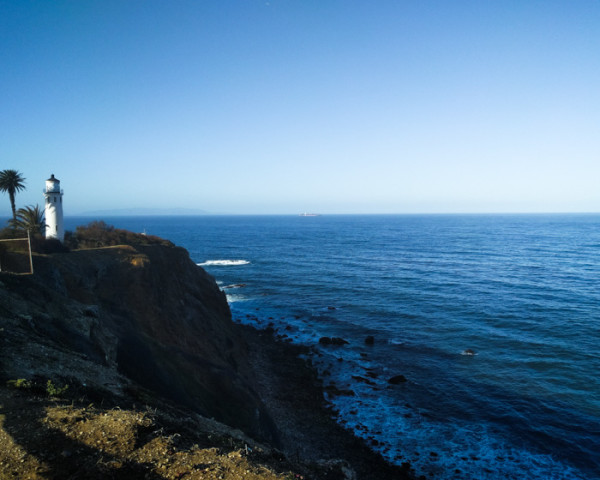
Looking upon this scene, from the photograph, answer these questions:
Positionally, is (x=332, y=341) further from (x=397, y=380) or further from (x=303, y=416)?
(x=303, y=416)

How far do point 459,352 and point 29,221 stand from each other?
50776 millimetres

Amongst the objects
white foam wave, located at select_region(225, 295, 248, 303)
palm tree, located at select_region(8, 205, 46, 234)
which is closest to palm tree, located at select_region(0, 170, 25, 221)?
palm tree, located at select_region(8, 205, 46, 234)

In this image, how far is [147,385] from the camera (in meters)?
22.0

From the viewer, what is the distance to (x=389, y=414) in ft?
92.7

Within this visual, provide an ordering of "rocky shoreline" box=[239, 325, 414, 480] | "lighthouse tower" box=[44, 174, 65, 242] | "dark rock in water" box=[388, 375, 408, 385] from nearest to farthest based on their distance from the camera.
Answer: "rocky shoreline" box=[239, 325, 414, 480] → "dark rock in water" box=[388, 375, 408, 385] → "lighthouse tower" box=[44, 174, 65, 242]

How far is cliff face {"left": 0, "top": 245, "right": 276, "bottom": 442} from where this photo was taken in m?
15.9

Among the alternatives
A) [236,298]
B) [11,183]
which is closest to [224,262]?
[236,298]

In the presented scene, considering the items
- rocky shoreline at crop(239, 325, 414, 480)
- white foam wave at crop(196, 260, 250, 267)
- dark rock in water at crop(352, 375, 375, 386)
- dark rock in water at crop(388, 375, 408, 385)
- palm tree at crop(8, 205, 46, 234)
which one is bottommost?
rocky shoreline at crop(239, 325, 414, 480)

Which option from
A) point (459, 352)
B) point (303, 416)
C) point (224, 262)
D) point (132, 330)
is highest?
point (132, 330)

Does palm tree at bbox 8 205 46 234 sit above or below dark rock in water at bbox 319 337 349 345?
above

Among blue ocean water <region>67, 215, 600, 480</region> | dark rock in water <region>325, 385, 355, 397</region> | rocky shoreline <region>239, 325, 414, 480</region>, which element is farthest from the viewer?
dark rock in water <region>325, 385, 355, 397</region>

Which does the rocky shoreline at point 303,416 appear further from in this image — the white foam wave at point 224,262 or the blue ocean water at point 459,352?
the white foam wave at point 224,262

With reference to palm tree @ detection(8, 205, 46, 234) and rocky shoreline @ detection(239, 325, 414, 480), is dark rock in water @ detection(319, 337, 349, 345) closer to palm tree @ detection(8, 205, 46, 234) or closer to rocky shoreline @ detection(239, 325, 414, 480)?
rocky shoreline @ detection(239, 325, 414, 480)

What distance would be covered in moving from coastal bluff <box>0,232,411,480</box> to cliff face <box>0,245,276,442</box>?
0.37 ft
